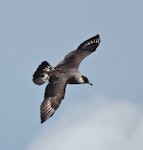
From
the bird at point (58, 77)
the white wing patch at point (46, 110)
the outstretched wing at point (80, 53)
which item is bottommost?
the white wing patch at point (46, 110)

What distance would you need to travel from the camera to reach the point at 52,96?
24969mm

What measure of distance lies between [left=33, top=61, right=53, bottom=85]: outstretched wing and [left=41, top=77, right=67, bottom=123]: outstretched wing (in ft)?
1.07

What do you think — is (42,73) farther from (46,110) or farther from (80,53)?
(80,53)

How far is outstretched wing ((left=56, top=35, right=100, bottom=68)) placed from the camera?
89.0ft

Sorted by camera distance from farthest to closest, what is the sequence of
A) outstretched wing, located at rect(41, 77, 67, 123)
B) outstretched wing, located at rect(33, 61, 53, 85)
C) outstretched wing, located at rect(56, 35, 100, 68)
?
outstretched wing, located at rect(56, 35, 100, 68) < outstretched wing, located at rect(33, 61, 53, 85) < outstretched wing, located at rect(41, 77, 67, 123)

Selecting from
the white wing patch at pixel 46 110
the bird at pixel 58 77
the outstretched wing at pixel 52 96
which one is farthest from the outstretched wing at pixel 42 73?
the white wing patch at pixel 46 110

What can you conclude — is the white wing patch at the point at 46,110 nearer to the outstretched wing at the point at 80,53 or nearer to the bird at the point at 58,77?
the bird at the point at 58,77

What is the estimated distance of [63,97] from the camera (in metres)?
24.9

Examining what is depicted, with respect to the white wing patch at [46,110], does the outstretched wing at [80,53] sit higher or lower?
higher

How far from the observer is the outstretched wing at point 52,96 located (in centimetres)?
2432

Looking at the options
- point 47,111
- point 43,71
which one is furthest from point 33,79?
point 47,111

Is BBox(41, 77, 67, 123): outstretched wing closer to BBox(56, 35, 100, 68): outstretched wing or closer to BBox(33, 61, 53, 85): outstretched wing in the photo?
BBox(33, 61, 53, 85): outstretched wing

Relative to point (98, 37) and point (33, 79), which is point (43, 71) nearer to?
point (33, 79)

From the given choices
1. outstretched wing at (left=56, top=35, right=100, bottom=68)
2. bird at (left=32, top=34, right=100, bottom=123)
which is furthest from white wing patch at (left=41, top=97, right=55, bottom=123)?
outstretched wing at (left=56, top=35, right=100, bottom=68)
